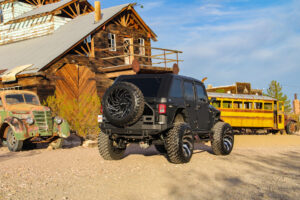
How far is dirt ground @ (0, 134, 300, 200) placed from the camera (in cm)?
568

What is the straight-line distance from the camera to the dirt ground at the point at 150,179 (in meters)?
5.68

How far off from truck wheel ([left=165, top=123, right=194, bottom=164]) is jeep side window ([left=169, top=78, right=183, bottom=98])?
2.42 ft

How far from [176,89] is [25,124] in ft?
20.0

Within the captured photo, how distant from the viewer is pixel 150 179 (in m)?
6.76

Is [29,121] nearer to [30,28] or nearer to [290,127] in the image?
[290,127]

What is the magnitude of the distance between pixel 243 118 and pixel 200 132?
11.8 meters

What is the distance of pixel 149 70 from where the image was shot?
21922 mm

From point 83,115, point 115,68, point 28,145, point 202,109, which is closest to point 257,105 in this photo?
point 115,68

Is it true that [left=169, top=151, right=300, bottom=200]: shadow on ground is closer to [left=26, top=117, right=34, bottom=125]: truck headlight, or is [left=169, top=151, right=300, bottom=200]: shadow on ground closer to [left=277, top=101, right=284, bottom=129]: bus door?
[left=26, top=117, right=34, bottom=125]: truck headlight

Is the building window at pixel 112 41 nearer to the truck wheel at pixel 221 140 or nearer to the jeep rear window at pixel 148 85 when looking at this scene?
the truck wheel at pixel 221 140

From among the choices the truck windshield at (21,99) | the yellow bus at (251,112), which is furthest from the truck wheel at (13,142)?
the yellow bus at (251,112)

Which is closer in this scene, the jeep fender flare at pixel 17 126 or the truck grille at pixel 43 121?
the jeep fender flare at pixel 17 126

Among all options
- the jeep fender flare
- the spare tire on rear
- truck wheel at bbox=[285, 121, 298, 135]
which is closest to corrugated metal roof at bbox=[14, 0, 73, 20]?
the jeep fender flare

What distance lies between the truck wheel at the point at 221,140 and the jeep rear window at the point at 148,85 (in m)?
2.78
